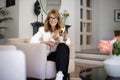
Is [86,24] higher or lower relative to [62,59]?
higher

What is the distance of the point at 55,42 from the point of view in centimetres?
282

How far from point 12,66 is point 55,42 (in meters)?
1.19

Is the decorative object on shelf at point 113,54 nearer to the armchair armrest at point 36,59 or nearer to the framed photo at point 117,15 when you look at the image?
the armchair armrest at point 36,59

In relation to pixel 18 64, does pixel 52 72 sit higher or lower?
lower

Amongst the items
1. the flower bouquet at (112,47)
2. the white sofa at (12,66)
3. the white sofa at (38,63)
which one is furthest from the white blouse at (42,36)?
the white sofa at (12,66)

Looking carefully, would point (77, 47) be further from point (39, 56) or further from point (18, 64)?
A: point (18, 64)

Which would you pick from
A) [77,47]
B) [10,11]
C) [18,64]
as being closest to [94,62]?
[77,47]

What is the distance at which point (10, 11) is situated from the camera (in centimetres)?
577

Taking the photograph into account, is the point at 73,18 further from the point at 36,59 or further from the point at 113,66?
the point at 113,66

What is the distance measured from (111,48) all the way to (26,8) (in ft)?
12.7

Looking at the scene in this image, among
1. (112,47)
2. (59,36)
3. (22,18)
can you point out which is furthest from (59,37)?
(22,18)

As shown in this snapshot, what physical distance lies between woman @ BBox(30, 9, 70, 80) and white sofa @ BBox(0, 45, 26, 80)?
31.0 inches

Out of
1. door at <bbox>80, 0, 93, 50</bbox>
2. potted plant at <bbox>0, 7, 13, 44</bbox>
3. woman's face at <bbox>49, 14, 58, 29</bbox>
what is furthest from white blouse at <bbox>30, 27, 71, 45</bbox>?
door at <bbox>80, 0, 93, 50</bbox>

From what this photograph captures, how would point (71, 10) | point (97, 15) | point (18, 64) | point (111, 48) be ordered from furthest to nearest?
point (97, 15)
point (71, 10)
point (111, 48)
point (18, 64)
